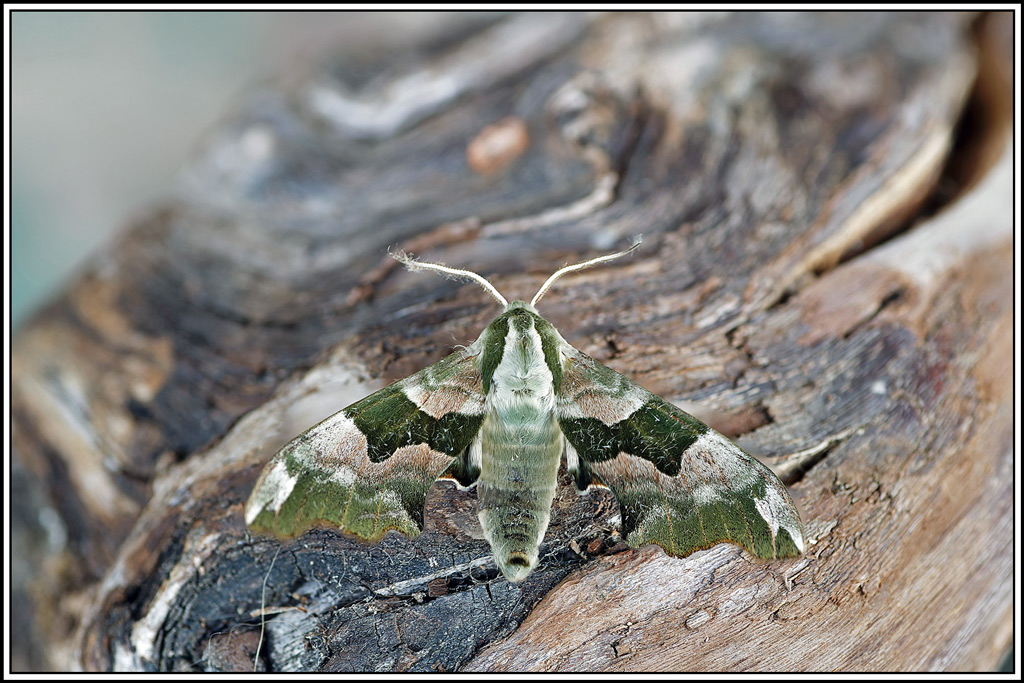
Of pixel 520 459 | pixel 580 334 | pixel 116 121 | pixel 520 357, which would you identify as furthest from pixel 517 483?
pixel 116 121

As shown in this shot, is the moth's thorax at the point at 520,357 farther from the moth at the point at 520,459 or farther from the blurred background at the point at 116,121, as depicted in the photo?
the blurred background at the point at 116,121

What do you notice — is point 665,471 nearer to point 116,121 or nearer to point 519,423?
point 519,423

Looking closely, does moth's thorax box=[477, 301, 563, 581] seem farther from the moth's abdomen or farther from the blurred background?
the blurred background

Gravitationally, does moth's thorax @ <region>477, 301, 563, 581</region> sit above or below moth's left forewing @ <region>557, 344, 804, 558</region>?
above

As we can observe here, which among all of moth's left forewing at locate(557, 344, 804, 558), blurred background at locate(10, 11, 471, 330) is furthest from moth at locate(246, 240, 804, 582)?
blurred background at locate(10, 11, 471, 330)

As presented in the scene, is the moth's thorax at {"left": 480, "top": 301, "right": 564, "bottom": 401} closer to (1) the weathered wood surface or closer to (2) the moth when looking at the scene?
(2) the moth

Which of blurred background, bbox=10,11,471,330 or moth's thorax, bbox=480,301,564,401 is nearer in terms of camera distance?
moth's thorax, bbox=480,301,564,401

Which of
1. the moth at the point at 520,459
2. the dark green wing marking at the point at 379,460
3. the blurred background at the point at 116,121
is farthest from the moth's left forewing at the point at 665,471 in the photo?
the blurred background at the point at 116,121

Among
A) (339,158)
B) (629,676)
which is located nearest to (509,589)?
(629,676)
